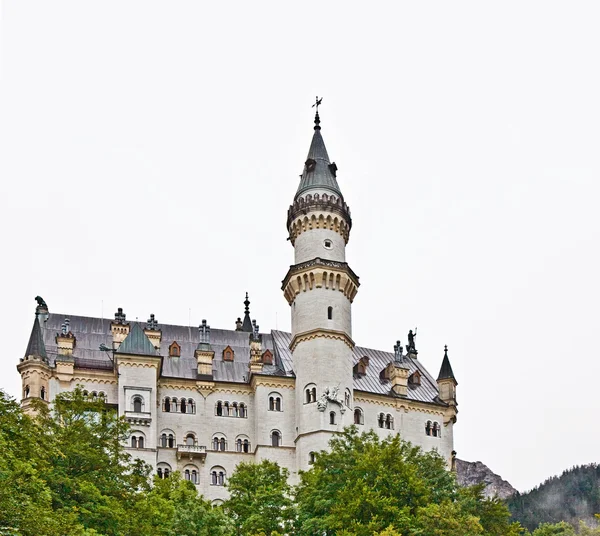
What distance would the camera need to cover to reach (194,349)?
99562 mm

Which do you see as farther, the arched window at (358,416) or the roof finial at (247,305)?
the roof finial at (247,305)

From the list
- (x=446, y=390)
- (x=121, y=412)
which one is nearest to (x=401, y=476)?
(x=121, y=412)

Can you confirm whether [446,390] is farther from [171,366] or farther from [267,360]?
[171,366]

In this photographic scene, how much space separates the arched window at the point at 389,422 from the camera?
99.2 m

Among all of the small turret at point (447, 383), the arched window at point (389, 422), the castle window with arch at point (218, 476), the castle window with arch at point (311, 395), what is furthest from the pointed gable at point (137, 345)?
the small turret at point (447, 383)

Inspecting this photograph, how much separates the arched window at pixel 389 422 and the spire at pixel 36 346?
29392mm

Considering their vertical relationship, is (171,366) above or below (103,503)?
above

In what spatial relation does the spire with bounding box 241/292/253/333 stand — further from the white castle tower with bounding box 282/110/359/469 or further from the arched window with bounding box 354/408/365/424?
the arched window with bounding box 354/408/365/424

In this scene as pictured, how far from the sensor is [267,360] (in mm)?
97875

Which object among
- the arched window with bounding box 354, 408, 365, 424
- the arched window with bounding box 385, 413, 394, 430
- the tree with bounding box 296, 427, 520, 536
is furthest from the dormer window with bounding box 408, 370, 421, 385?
the tree with bounding box 296, 427, 520, 536

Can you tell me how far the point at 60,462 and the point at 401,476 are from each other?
1970 centimetres

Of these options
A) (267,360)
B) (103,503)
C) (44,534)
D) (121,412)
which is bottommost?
(44,534)

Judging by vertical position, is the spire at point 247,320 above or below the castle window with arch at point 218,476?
above

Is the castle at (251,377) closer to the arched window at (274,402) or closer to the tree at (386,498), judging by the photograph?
the arched window at (274,402)
